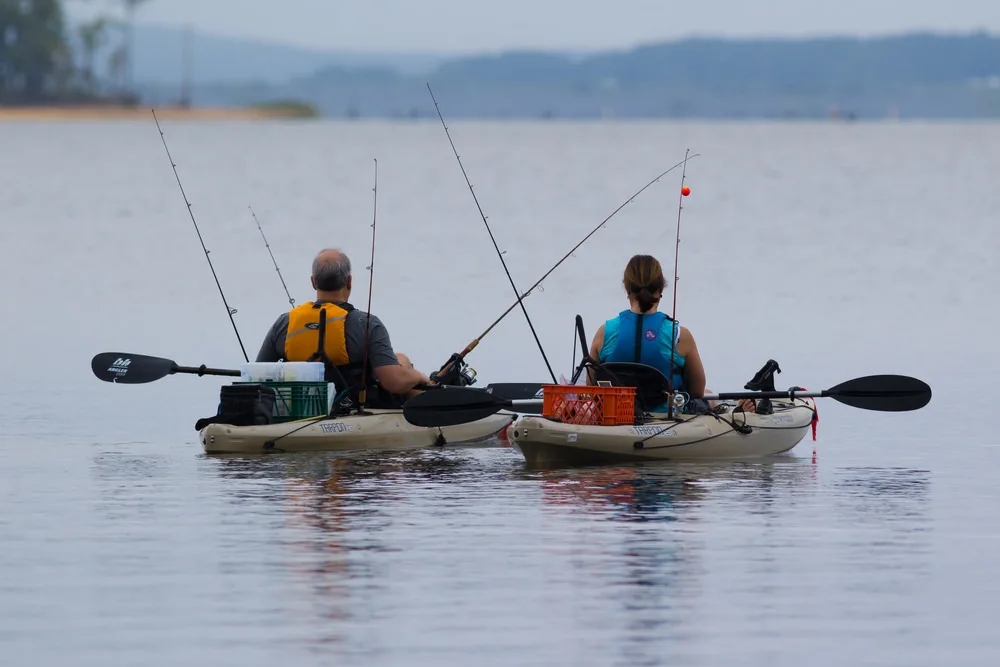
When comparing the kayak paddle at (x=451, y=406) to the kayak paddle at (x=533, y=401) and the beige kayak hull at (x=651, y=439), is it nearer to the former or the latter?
A: the kayak paddle at (x=533, y=401)

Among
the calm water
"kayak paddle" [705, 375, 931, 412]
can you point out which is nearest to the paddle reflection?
the calm water

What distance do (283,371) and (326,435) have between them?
0.55 meters

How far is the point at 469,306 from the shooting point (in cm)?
3008

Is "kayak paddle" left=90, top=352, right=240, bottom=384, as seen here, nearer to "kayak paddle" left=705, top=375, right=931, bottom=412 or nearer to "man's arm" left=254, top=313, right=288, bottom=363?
"man's arm" left=254, top=313, right=288, bottom=363

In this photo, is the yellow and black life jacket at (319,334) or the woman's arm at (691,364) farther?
the yellow and black life jacket at (319,334)

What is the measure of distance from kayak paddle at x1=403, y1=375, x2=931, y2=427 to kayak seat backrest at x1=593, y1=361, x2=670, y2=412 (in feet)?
0.89

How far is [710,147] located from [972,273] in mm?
99282

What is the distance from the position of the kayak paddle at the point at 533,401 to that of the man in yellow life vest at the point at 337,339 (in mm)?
400

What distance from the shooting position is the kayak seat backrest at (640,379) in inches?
556

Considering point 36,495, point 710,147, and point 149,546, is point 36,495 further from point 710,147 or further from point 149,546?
point 710,147

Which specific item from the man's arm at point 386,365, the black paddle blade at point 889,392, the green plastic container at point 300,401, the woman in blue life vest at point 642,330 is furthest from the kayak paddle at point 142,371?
the black paddle blade at point 889,392

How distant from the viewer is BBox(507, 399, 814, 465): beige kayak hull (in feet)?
45.7

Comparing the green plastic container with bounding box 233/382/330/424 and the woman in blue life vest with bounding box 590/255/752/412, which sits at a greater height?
the woman in blue life vest with bounding box 590/255/752/412

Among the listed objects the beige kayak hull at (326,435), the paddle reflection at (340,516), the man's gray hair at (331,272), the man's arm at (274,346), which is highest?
the man's gray hair at (331,272)
